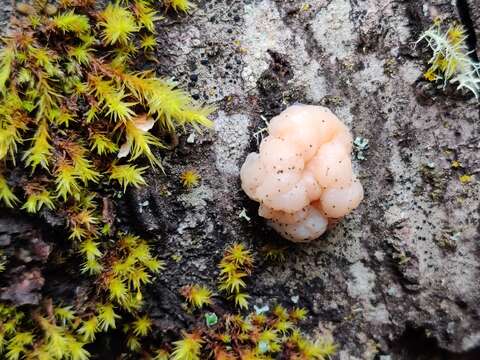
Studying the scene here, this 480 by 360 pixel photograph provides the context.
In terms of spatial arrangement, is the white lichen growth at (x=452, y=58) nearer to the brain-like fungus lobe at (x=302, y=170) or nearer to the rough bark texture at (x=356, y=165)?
the rough bark texture at (x=356, y=165)

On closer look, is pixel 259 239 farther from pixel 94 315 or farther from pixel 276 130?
pixel 94 315

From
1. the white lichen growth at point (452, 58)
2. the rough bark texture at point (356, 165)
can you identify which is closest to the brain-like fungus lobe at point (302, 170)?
the rough bark texture at point (356, 165)

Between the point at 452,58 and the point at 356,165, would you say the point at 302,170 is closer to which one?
the point at 356,165

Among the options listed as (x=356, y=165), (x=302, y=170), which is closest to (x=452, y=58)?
(x=356, y=165)

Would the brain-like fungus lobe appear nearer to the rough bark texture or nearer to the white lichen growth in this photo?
the rough bark texture

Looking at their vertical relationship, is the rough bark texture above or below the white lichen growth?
below

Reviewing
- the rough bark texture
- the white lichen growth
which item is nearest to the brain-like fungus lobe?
the rough bark texture
